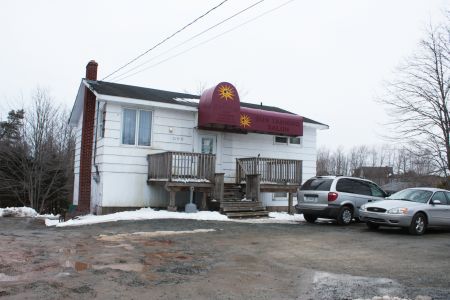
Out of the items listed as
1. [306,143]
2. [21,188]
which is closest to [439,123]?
[306,143]

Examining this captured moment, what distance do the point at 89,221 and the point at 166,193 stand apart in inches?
167

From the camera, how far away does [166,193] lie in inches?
741

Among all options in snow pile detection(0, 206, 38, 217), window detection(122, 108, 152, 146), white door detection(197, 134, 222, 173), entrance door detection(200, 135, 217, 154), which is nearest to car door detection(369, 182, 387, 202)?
white door detection(197, 134, 222, 173)

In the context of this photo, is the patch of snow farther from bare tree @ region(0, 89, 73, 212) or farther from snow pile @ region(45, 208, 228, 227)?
bare tree @ region(0, 89, 73, 212)

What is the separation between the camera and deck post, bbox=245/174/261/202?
1805cm

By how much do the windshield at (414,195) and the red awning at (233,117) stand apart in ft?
22.9

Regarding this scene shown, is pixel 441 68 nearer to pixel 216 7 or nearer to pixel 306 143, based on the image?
pixel 306 143

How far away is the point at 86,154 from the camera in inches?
770

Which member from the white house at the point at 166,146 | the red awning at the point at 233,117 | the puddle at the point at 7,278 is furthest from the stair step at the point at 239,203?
the puddle at the point at 7,278

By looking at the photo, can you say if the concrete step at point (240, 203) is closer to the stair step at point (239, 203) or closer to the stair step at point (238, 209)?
the stair step at point (239, 203)

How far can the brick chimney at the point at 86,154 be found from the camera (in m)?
19.2

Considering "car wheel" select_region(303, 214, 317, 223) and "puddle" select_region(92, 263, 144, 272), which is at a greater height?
"car wheel" select_region(303, 214, 317, 223)

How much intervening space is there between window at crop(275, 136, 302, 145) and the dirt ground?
916cm

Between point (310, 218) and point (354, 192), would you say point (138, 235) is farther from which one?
point (354, 192)
